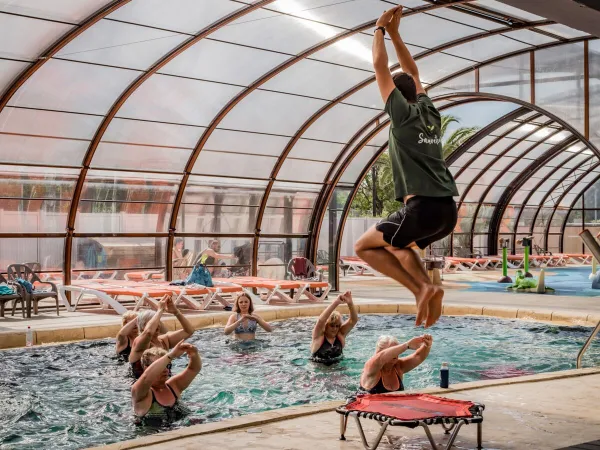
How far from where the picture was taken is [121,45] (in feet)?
42.2

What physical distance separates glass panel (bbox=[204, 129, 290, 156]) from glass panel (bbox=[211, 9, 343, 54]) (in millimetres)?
3174

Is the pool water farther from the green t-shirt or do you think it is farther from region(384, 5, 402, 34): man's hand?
region(384, 5, 402, 34): man's hand

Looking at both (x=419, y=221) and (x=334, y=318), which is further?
(x=334, y=318)


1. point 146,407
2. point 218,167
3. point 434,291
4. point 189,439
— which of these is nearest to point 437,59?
point 218,167

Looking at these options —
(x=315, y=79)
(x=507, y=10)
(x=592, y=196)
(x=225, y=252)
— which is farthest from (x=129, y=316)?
(x=592, y=196)

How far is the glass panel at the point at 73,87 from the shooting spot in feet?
43.4

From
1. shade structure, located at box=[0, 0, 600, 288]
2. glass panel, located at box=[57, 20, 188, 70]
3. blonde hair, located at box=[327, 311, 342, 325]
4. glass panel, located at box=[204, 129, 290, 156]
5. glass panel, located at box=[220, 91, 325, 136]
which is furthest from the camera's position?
glass panel, located at box=[204, 129, 290, 156]

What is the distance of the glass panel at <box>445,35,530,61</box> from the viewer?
15430 millimetres

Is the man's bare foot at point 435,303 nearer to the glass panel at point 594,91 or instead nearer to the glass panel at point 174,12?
the glass panel at point 174,12

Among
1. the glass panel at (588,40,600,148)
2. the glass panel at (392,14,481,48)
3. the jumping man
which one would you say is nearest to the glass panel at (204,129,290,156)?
the glass panel at (392,14,481,48)

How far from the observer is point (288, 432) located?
5.85 metres

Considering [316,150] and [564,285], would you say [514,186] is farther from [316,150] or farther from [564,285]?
[316,150]

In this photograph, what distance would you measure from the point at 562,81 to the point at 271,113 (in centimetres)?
589

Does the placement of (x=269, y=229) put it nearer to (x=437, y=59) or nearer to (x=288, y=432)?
(x=437, y=59)
